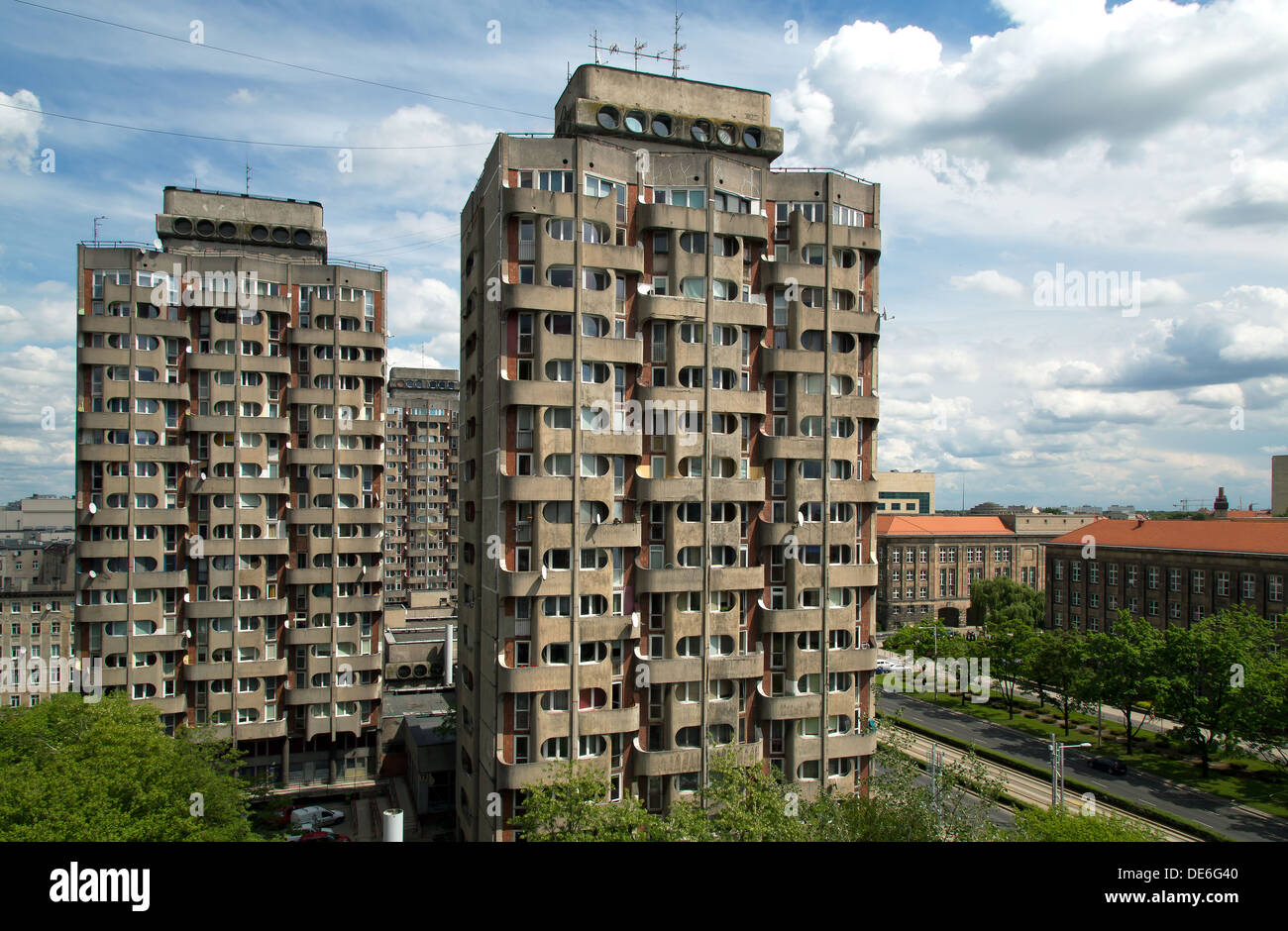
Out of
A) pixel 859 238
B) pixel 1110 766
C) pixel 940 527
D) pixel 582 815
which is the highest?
pixel 859 238

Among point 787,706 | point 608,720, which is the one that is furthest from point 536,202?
point 787,706

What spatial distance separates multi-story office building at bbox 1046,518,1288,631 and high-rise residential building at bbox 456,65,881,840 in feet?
199

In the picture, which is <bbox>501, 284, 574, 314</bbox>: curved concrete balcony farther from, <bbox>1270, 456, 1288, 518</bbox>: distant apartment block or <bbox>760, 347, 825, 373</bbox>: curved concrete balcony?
<bbox>1270, 456, 1288, 518</bbox>: distant apartment block

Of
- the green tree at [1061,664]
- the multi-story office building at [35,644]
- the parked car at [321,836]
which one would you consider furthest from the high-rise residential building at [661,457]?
the multi-story office building at [35,644]

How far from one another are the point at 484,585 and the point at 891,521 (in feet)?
359

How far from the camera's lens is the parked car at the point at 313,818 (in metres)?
57.1

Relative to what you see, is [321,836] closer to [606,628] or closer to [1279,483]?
[606,628]

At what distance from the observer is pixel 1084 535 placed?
10238cm

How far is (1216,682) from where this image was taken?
6247 cm

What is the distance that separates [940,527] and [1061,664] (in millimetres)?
60057

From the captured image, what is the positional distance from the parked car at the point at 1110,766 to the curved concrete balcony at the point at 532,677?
51282 millimetres

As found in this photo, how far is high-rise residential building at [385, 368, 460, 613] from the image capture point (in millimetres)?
132375
